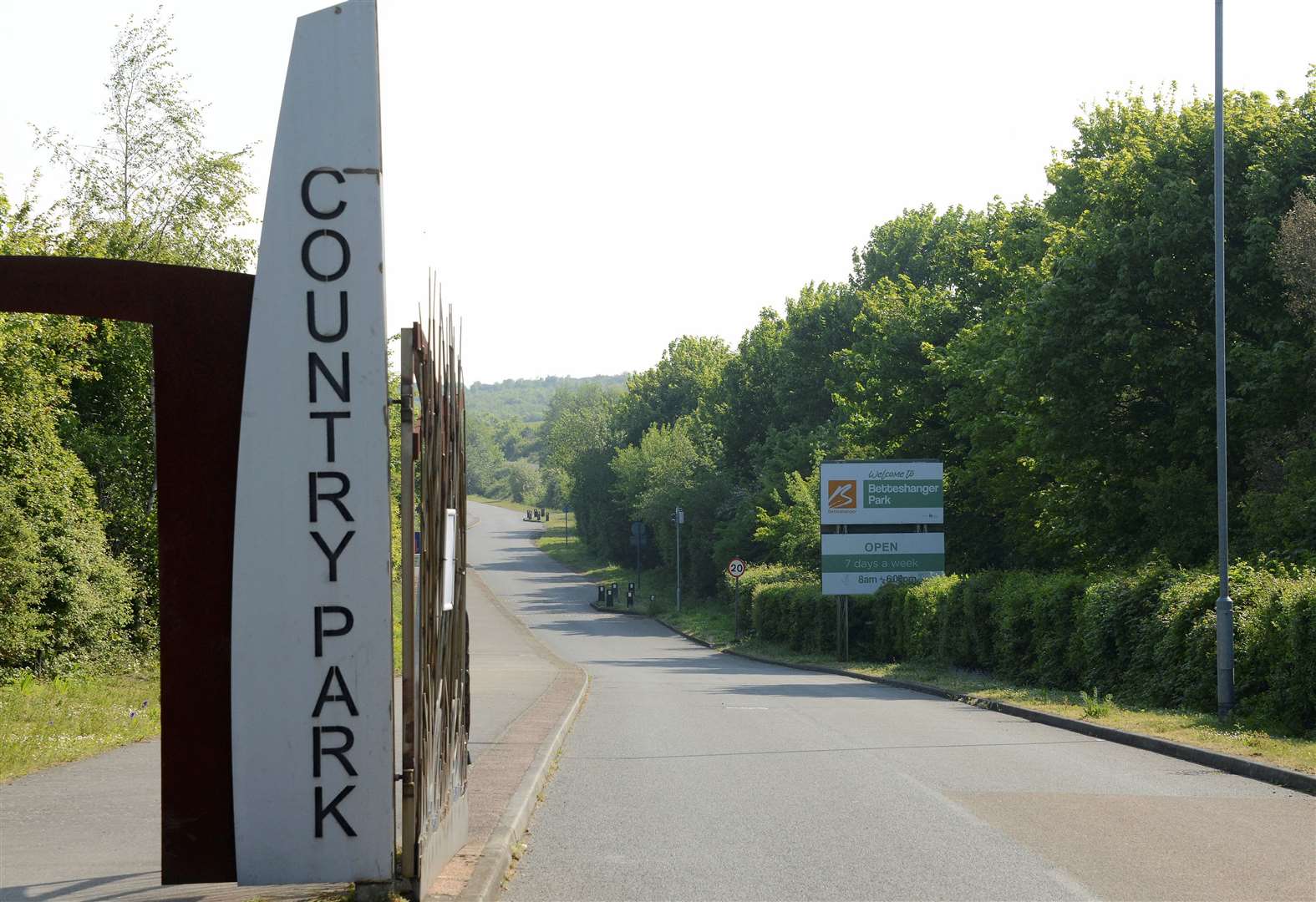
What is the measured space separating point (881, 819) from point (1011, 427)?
3131 centimetres

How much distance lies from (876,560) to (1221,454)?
70.9 ft

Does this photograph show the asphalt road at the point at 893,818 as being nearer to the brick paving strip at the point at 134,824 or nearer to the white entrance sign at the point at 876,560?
the brick paving strip at the point at 134,824

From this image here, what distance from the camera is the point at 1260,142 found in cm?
2986

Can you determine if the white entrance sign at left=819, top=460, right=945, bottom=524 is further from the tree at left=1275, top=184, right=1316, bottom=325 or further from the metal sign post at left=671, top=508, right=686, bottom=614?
the metal sign post at left=671, top=508, right=686, bottom=614

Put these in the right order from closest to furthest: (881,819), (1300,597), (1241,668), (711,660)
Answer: (881,819) → (1300,597) → (1241,668) → (711,660)

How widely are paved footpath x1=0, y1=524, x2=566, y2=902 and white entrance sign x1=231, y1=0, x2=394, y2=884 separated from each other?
0.55 m

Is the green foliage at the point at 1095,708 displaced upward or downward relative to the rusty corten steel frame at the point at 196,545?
downward

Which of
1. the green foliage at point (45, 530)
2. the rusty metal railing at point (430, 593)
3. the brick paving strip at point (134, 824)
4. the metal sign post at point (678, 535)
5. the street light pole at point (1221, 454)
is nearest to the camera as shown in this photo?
the rusty metal railing at point (430, 593)

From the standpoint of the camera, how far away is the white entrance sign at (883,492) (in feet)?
127

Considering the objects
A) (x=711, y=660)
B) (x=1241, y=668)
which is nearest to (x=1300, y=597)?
(x=1241, y=668)

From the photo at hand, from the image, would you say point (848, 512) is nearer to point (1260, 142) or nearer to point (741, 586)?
point (1260, 142)

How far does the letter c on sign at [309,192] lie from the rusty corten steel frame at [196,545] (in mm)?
523

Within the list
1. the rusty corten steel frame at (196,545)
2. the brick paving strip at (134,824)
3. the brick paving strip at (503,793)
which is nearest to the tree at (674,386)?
the brick paving strip at (503,793)

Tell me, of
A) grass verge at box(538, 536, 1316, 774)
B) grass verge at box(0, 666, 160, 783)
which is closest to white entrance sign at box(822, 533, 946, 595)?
grass verge at box(538, 536, 1316, 774)
